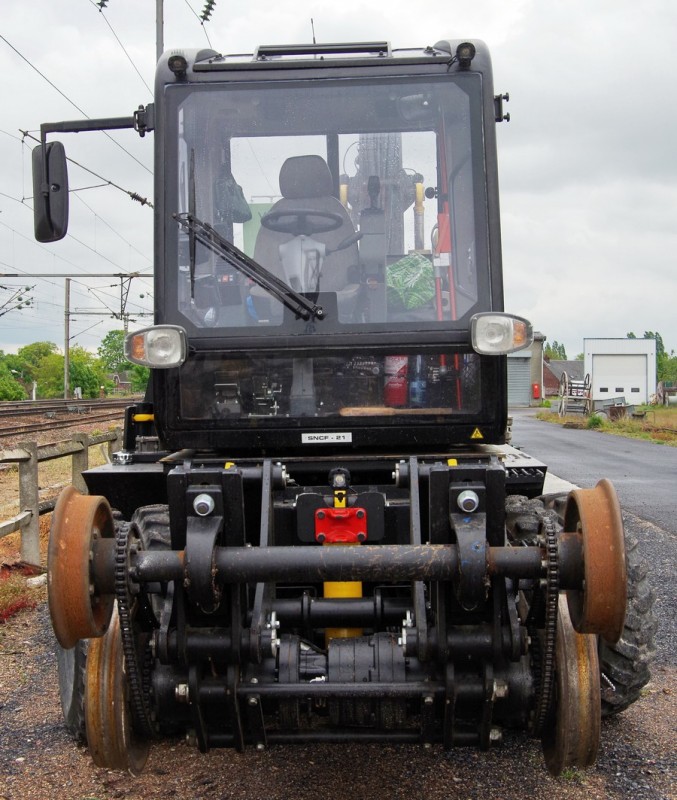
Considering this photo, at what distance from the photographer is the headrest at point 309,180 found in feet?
14.2

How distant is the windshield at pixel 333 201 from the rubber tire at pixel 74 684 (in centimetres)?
149

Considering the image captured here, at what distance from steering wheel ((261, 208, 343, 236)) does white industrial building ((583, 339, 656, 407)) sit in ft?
215

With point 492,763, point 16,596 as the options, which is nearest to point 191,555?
point 492,763

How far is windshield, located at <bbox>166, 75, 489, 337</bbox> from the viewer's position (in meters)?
4.18

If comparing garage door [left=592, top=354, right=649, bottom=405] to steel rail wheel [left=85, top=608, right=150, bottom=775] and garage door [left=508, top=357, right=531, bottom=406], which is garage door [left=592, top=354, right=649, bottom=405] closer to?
garage door [left=508, top=357, right=531, bottom=406]

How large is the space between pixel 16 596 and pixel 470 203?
15.2 feet

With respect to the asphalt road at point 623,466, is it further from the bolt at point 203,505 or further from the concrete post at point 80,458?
the bolt at point 203,505

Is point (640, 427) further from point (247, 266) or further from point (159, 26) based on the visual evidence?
point (247, 266)

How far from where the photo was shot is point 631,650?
3.96 metres

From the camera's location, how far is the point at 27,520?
763 cm

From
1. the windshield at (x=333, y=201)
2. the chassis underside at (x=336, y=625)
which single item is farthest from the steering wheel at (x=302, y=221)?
the chassis underside at (x=336, y=625)

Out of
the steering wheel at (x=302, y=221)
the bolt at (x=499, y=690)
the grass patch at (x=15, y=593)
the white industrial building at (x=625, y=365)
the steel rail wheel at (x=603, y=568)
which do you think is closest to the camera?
the steel rail wheel at (x=603, y=568)

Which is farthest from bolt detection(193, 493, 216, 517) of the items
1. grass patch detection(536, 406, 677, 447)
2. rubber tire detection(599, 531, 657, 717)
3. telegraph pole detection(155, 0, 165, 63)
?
grass patch detection(536, 406, 677, 447)

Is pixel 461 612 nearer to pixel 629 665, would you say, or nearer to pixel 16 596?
pixel 629 665
